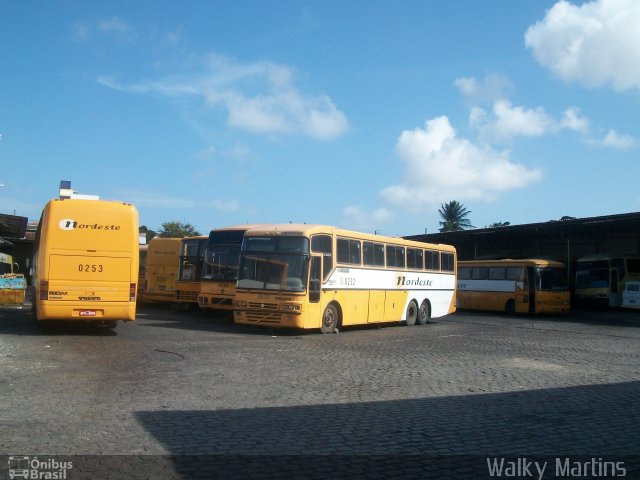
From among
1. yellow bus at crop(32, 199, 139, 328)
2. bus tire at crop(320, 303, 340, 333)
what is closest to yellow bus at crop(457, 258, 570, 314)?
bus tire at crop(320, 303, 340, 333)

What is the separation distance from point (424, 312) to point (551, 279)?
1083 cm

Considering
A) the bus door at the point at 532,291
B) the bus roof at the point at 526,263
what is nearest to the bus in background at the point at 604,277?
the bus roof at the point at 526,263

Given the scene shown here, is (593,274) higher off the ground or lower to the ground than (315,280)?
higher

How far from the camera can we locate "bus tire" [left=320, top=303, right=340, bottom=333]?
61.3 feet

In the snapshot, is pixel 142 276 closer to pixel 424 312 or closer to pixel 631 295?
pixel 424 312

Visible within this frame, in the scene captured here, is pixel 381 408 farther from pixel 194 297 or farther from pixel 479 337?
pixel 194 297

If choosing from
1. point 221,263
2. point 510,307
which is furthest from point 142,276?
point 510,307

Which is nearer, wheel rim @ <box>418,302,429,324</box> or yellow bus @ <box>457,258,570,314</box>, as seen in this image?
wheel rim @ <box>418,302,429,324</box>

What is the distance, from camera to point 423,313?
24.7 meters

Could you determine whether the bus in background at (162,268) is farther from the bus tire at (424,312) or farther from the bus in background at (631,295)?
the bus in background at (631,295)

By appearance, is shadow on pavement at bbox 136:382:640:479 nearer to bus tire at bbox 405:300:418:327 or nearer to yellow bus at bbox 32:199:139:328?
yellow bus at bbox 32:199:139:328

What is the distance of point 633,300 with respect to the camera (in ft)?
112

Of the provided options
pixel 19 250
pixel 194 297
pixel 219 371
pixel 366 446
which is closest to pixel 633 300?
pixel 194 297

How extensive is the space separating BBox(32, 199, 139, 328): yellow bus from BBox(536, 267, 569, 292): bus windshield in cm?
2234
